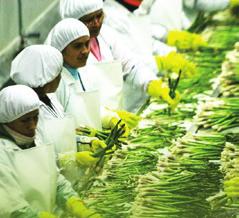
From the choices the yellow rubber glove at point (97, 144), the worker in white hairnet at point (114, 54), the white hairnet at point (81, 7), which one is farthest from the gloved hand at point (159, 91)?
the yellow rubber glove at point (97, 144)

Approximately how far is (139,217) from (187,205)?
306 mm

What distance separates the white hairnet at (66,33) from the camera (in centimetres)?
541

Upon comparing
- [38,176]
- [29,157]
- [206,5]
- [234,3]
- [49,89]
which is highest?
[49,89]

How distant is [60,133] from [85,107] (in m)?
0.50

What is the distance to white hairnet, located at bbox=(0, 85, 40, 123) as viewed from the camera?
4.59 metres

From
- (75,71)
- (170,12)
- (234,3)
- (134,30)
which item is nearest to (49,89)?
(75,71)

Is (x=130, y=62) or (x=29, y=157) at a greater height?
(x=29, y=157)

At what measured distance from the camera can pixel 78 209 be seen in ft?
15.2

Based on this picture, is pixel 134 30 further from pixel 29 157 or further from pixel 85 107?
pixel 29 157

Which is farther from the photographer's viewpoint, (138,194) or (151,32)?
(151,32)

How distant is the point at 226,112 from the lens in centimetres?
615

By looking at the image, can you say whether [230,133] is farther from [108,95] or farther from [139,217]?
[139,217]

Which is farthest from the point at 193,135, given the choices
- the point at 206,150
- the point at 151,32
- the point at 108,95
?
the point at 151,32

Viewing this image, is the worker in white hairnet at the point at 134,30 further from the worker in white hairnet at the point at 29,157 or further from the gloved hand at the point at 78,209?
the gloved hand at the point at 78,209
